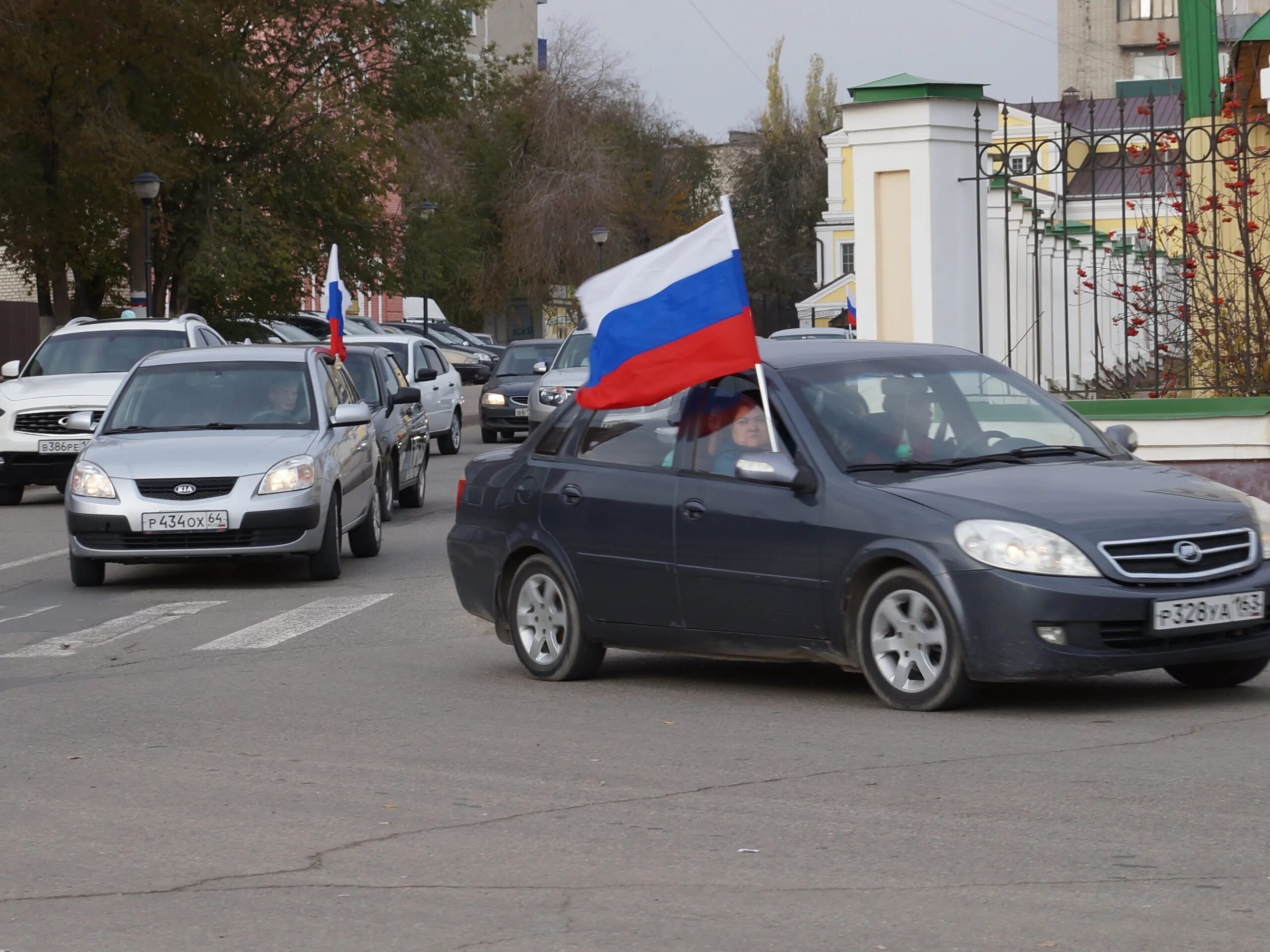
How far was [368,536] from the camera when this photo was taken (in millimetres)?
16641

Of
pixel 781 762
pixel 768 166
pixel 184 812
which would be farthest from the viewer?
pixel 768 166

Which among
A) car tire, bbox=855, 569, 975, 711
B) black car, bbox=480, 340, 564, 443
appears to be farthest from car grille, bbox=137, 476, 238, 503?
black car, bbox=480, 340, 564, 443

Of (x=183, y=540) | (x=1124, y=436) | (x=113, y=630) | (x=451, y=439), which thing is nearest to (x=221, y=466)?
(x=183, y=540)

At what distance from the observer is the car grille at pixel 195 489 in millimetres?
14266

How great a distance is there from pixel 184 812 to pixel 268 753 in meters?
1.13

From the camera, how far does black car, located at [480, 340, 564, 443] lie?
33.7 m

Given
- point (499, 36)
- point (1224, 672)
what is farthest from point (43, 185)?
point (499, 36)

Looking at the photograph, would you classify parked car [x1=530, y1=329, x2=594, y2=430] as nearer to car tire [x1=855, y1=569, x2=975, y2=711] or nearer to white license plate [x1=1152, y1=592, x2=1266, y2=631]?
car tire [x1=855, y1=569, x2=975, y2=711]

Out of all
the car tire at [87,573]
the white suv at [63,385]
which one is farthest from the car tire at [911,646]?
the white suv at [63,385]

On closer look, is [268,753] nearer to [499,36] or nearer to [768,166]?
[768,166]

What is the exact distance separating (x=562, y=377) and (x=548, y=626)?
63.8 feet

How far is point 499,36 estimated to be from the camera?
4225 inches

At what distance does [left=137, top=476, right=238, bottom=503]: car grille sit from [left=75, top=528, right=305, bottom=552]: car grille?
0.25 meters

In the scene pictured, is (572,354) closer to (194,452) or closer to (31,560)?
(31,560)
